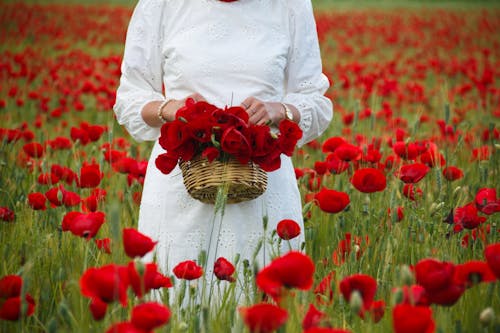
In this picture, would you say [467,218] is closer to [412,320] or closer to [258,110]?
[258,110]

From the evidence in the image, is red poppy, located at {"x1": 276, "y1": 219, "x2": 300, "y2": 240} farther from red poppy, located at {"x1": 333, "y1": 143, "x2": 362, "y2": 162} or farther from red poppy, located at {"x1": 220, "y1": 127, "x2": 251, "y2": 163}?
red poppy, located at {"x1": 333, "y1": 143, "x2": 362, "y2": 162}

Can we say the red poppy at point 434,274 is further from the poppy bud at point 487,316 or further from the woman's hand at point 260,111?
the woman's hand at point 260,111

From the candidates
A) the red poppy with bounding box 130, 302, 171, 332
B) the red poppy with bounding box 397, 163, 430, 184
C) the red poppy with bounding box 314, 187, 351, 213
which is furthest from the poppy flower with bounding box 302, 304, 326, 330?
the red poppy with bounding box 397, 163, 430, 184

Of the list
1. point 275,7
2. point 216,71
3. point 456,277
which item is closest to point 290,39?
point 275,7

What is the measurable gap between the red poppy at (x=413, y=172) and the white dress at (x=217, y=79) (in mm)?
310

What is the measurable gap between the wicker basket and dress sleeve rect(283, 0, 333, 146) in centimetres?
49

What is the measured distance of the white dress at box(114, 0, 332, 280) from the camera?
197cm

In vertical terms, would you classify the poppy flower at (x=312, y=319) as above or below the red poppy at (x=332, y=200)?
below

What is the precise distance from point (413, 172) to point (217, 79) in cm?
66

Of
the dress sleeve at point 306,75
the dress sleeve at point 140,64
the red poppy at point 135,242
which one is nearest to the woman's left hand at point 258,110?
the dress sleeve at point 306,75

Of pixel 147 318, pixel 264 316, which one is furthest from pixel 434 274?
pixel 147 318

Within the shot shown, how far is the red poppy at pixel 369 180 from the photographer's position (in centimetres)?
182

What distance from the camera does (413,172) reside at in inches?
79.0

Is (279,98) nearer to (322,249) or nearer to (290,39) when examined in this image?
(290,39)
